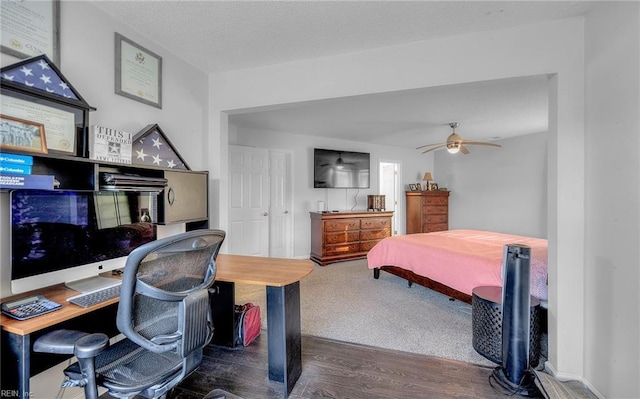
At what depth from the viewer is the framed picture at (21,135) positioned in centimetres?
137

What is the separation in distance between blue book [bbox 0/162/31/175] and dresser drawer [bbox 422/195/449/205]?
618cm

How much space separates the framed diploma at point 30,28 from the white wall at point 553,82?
Result: 195 cm

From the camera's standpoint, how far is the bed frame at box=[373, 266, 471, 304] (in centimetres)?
301

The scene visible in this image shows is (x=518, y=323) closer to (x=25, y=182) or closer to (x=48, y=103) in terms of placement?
(x=25, y=182)

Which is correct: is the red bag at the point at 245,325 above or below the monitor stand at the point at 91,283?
below

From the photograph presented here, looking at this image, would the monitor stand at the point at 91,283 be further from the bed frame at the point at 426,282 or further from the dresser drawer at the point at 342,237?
the dresser drawer at the point at 342,237

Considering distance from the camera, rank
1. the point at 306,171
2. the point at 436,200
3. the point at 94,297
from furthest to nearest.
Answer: the point at 436,200 < the point at 306,171 < the point at 94,297

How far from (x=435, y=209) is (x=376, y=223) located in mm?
1686

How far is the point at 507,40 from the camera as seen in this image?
2031 millimetres

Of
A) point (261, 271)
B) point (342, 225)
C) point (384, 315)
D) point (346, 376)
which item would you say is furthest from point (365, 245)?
point (261, 271)

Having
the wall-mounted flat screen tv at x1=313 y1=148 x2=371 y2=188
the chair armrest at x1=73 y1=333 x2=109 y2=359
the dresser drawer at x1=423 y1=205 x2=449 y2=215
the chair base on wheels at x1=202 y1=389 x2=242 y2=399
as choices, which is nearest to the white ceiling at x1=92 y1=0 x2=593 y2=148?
the chair armrest at x1=73 y1=333 x2=109 y2=359

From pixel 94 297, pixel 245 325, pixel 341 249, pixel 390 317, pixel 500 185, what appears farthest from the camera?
pixel 500 185

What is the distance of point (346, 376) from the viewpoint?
6.56 ft

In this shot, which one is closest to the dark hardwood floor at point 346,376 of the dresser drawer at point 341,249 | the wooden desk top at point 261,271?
the wooden desk top at point 261,271
